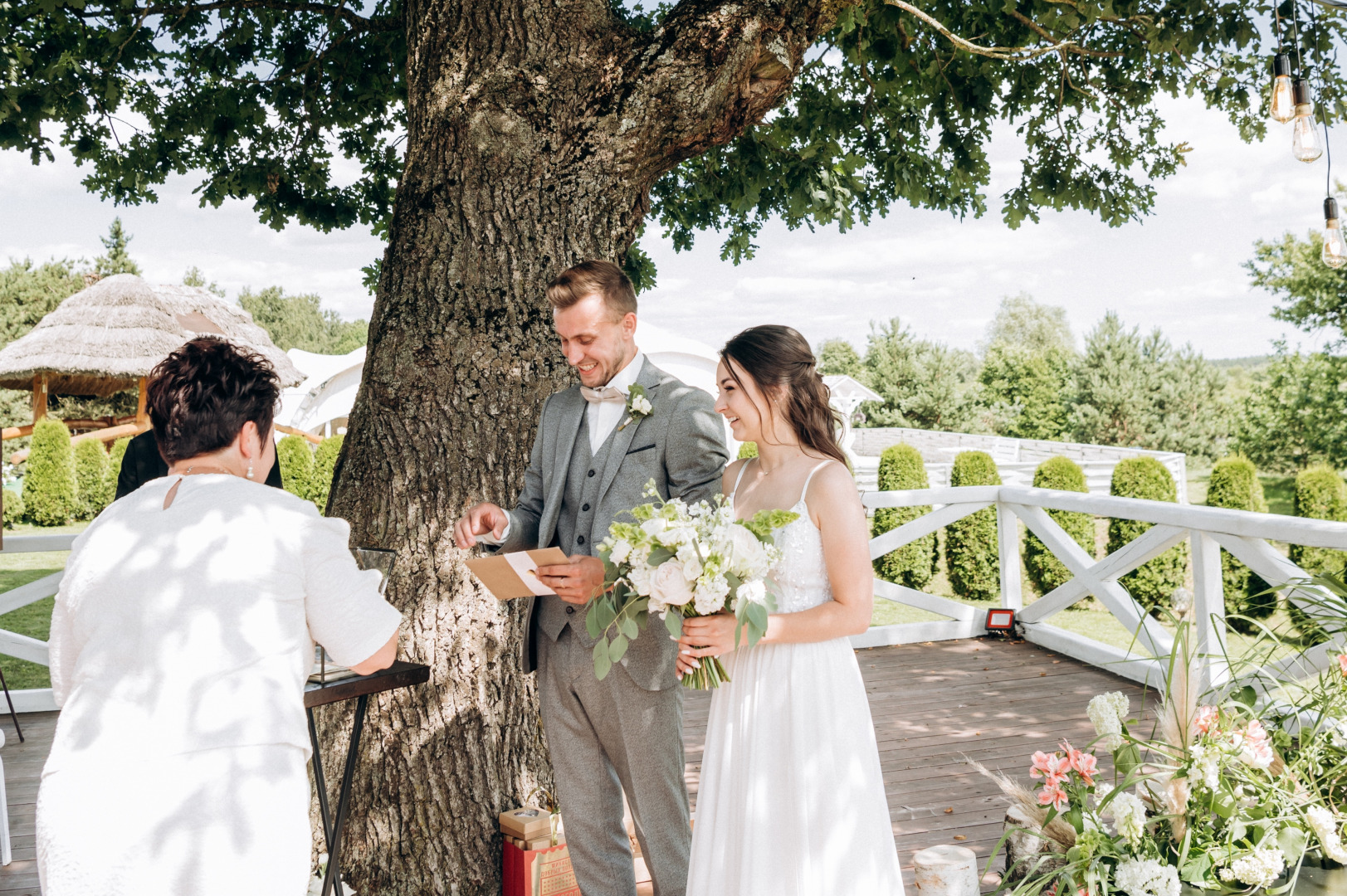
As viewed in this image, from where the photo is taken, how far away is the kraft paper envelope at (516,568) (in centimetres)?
232

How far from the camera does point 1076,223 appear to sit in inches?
4023

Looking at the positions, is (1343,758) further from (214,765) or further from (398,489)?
(398,489)

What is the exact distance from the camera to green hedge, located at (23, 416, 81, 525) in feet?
57.4

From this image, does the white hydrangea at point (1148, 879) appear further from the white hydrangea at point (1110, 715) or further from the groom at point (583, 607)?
the groom at point (583, 607)

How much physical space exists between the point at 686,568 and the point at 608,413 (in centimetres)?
84

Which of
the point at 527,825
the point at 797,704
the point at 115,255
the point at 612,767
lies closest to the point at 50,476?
the point at 527,825

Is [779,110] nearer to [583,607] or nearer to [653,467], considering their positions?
[653,467]

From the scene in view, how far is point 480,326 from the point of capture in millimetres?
3543

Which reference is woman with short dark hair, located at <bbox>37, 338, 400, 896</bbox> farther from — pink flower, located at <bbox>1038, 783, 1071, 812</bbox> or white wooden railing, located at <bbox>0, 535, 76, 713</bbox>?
white wooden railing, located at <bbox>0, 535, 76, 713</bbox>

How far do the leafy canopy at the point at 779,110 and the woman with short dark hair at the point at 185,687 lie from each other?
4.65 metres

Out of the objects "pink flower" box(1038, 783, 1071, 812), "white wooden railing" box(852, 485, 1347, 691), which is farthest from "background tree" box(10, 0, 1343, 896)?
"white wooden railing" box(852, 485, 1347, 691)

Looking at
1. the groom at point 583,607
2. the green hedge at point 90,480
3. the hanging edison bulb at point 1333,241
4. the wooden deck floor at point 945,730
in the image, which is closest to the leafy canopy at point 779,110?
the hanging edison bulb at point 1333,241

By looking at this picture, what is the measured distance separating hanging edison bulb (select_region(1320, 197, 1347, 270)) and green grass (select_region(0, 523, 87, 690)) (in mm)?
5495

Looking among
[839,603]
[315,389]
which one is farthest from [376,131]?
[315,389]
